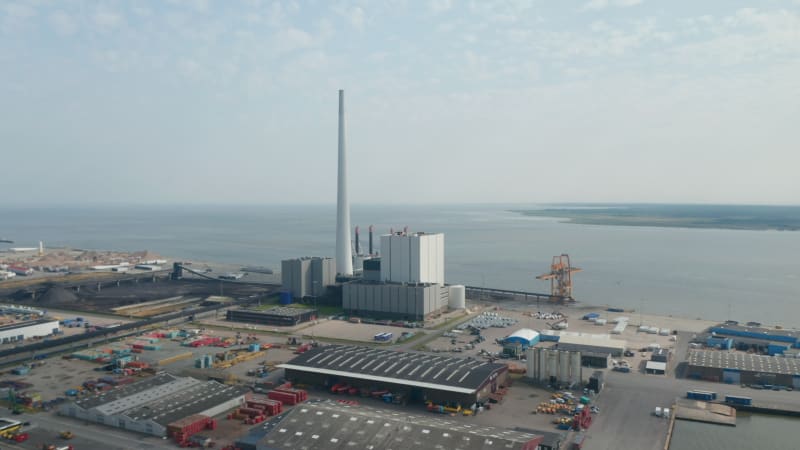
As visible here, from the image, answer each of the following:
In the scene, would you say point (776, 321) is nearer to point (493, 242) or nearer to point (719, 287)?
point (719, 287)

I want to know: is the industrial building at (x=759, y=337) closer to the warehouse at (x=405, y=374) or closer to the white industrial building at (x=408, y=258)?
the warehouse at (x=405, y=374)

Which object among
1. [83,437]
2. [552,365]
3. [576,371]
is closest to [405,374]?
[552,365]

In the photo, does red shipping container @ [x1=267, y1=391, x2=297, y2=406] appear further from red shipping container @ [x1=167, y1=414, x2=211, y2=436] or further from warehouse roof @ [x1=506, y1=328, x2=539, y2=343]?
warehouse roof @ [x1=506, y1=328, x2=539, y2=343]

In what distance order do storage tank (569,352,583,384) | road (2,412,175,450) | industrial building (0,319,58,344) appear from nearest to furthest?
road (2,412,175,450) → storage tank (569,352,583,384) → industrial building (0,319,58,344)

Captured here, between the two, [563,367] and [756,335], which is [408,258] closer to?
[563,367]

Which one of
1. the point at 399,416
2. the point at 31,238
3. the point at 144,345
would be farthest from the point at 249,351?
the point at 31,238

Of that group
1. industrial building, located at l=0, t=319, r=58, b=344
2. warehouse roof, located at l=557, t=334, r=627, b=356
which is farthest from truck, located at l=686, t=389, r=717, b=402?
industrial building, located at l=0, t=319, r=58, b=344
